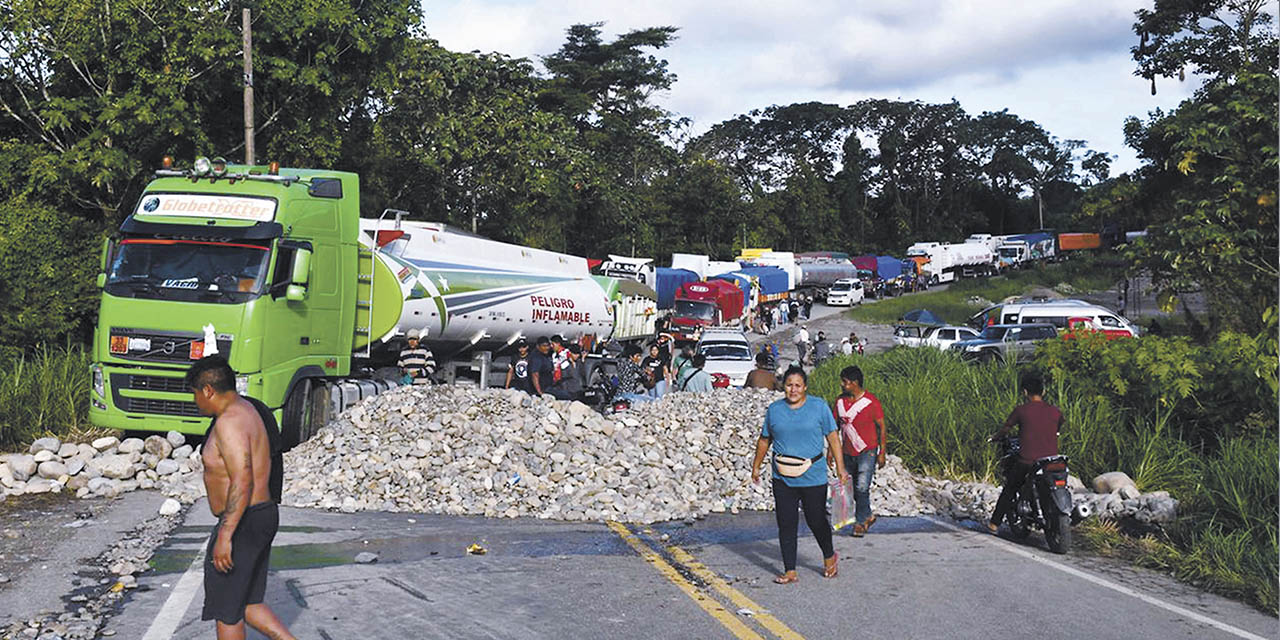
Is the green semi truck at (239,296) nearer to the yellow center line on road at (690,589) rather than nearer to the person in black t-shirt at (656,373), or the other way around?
the person in black t-shirt at (656,373)

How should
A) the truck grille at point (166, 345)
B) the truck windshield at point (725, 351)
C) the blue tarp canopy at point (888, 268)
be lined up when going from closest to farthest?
the truck grille at point (166, 345) < the truck windshield at point (725, 351) < the blue tarp canopy at point (888, 268)

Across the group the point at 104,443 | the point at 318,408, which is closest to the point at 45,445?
the point at 104,443

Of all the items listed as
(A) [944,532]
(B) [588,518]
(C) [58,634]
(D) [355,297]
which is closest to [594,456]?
(B) [588,518]

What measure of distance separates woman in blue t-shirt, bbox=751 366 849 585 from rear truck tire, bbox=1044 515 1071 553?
8.11 feet

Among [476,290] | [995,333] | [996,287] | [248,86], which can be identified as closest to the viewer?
[476,290]

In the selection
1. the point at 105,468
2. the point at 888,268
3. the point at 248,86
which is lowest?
the point at 105,468

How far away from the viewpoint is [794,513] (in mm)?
8773

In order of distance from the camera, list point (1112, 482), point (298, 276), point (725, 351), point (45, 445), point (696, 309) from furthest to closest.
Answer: point (696, 309) < point (725, 351) < point (298, 276) < point (45, 445) < point (1112, 482)

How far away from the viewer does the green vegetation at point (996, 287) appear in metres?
64.7

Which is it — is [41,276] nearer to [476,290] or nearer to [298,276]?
[476,290]

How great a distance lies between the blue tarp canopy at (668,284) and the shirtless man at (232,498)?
4088 centimetres

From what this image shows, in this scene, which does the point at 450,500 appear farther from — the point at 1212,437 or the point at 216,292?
the point at 1212,437

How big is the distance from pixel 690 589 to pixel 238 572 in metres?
3.58

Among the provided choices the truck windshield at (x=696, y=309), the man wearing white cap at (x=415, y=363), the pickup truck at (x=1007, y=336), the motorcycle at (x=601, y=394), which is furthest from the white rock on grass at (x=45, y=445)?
the truck windshield at (x=696, y=309)
